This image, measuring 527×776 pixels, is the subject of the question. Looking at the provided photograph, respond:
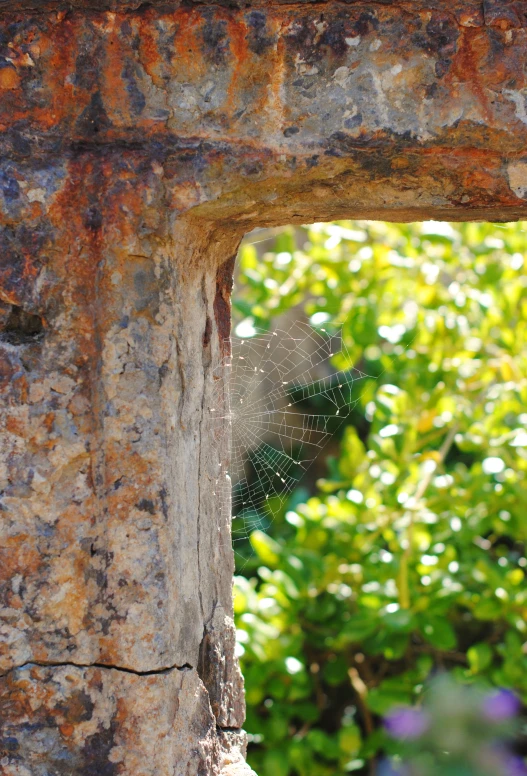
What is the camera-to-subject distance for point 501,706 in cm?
258

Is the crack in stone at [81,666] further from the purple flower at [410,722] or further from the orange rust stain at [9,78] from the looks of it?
the purple flower at [410,722]

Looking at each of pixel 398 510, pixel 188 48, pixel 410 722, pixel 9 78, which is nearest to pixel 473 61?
pixel 188 48

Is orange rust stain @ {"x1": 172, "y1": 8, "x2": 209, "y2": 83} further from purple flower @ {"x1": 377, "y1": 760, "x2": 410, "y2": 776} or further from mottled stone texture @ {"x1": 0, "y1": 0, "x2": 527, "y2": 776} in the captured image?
purple flower @ {"x1": 377, "y1": 760, "x2": 410, "y2": 776}

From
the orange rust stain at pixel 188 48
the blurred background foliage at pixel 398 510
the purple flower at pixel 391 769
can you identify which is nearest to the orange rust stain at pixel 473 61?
the orange rust stain at pixel 188 48

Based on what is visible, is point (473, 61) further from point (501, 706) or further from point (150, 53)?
point (501, 706)

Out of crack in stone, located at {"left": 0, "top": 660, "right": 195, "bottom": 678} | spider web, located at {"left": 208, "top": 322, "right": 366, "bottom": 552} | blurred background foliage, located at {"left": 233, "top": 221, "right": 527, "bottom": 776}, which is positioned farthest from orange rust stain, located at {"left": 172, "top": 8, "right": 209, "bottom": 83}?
blurred background foliage, located at {"left": 233, "top": 221, "right": 527, "bottom": 776}

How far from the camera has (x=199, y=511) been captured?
1184 millimetres

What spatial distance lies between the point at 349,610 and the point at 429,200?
1860 millimetres

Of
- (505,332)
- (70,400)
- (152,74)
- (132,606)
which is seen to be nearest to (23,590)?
(132,606)

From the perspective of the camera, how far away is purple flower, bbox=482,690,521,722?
2.48m

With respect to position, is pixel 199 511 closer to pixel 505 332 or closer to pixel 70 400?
pixel 70 400

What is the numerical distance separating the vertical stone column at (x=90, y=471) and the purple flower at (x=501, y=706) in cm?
169

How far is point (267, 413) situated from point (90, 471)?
0.77 metres

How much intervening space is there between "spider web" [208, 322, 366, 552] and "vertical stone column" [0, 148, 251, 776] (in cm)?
21
